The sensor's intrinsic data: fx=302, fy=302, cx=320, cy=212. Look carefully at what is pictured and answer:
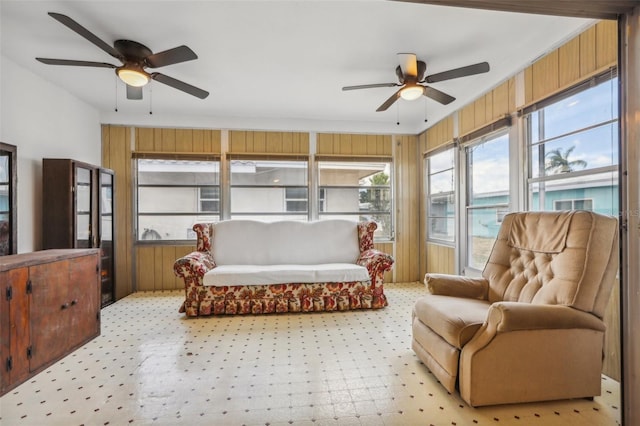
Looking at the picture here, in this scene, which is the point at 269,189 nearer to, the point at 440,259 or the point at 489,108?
the point at 440,259

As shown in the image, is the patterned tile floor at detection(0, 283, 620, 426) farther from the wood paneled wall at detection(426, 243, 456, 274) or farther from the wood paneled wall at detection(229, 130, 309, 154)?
the wood paneled wall at detection(229, 130, 309, 154)

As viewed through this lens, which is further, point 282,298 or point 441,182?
point 441,182

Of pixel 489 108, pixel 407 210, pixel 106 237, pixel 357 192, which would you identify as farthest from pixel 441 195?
pixel 106 237

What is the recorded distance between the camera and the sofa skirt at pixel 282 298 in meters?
3.33

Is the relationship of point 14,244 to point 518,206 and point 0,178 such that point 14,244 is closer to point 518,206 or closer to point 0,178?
point 0,178

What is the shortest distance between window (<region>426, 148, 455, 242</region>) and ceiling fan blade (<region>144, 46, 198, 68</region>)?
3301 mm

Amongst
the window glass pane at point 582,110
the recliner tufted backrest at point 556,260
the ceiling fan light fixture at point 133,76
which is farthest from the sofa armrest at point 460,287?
the ceiling fan light fixture at point 133,76

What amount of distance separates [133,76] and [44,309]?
1975 millimetres

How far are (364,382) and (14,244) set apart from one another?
3352 mm

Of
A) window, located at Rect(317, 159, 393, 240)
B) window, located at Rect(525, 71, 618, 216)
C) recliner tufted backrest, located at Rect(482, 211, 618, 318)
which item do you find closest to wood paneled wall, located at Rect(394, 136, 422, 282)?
window, located at Rect(317, 159, 393, 240)

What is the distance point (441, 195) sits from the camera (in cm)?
441

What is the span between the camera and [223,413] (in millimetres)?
1713

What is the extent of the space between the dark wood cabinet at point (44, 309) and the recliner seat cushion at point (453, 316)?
276cm

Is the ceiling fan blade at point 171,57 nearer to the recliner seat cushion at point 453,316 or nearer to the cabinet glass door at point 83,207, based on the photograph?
the cabinet glass door at point 83,207
